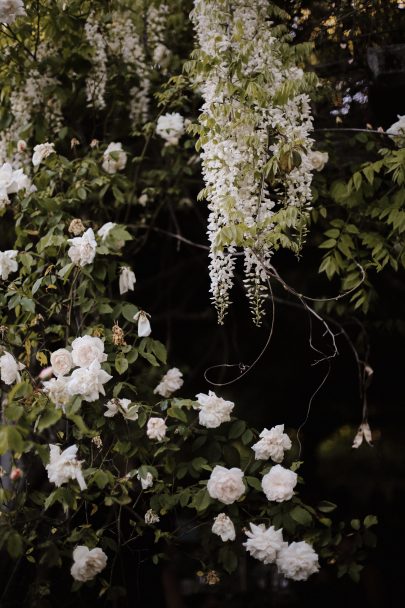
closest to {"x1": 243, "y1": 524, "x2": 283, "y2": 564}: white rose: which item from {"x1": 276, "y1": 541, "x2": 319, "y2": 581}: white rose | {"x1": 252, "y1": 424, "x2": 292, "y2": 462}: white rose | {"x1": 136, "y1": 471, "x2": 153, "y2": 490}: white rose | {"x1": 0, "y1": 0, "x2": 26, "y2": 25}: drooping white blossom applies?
{"x1": 276, "y1": 541, "x2": 319, "y2": 581}: white rose

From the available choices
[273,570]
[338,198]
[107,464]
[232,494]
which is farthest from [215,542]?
[273,570]

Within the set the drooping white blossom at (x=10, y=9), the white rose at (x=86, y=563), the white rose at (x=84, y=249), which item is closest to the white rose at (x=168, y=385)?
the white rose at (x=84, y=249)

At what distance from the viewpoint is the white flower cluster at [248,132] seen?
2090 millimetres

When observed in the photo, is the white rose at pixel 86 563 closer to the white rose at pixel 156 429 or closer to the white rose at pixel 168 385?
the white rose at pixel 156 429

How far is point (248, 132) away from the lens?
212cm

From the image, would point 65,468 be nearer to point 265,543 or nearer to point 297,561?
point 265,543

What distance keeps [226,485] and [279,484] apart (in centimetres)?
17

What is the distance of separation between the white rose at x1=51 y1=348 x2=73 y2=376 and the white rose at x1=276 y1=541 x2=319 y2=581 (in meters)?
0.89

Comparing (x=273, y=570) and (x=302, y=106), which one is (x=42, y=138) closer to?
(x=302, y=106)

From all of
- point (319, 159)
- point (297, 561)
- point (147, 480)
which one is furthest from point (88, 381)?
point (319, 159)

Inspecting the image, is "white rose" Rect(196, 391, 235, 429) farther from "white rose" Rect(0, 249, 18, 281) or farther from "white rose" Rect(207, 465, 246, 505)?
"white rose" Rect(0, 249, 18, 281)

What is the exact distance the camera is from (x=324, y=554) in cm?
224

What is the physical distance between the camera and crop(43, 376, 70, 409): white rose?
6.67 feet

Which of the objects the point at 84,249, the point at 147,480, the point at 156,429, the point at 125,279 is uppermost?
the point at 84,249
